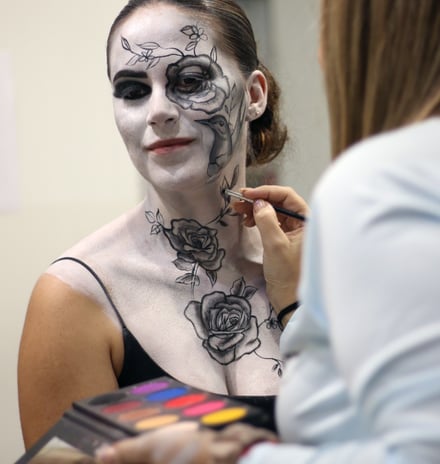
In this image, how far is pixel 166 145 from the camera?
1.17 meters

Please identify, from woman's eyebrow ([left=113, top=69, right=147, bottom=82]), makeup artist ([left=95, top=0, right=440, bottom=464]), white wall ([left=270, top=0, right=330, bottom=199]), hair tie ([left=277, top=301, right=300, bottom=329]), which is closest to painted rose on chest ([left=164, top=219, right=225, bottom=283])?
hair tie ([left=277, top=301, right=300, bottom=329])

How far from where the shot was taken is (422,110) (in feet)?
1.96

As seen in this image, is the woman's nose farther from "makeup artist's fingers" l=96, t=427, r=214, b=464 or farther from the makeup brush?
"makeup artist's fingers" l=96, t=427, r=214, b=464

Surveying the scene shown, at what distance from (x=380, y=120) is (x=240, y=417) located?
26 centimetres

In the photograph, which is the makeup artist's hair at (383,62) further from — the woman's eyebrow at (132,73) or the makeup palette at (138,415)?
the woman's eyebrow at (132,73)

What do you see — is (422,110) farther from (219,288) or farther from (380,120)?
(219,288)

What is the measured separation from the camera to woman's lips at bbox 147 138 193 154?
45.8 inches

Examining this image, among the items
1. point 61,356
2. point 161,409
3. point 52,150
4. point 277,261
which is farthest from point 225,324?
point 52,150

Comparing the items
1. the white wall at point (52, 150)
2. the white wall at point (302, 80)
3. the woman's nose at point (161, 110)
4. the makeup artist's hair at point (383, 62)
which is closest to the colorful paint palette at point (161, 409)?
the makeup artist's hair at point (383, 62)

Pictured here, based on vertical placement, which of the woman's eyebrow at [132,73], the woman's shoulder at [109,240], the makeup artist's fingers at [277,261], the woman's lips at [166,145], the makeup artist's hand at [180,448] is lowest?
the makeup artist's fingers at [277,261]

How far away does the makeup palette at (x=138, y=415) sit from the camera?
65 centimetres

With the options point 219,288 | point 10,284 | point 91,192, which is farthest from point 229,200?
point 10,284

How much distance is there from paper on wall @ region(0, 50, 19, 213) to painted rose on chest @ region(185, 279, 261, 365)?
0.58m

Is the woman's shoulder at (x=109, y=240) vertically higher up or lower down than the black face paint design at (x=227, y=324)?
higher up
